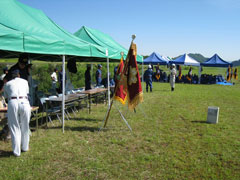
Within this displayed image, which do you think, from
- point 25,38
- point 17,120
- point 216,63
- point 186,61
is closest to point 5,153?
point 17,120

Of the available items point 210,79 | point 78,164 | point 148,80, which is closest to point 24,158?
point 78,164

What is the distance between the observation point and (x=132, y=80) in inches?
223

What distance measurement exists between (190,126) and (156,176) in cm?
326

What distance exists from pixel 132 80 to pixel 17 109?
2.88 metres

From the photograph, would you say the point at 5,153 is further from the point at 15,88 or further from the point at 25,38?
the point at 25,38

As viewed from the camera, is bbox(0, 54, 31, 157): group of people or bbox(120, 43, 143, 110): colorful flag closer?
bbox(0, 54, 31, 157): group of people

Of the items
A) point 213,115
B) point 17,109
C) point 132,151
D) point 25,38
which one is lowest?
point 132,151

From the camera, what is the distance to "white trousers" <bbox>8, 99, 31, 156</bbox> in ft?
12.9

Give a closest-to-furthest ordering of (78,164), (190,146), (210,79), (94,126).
Result: (78,164)
(190,146)
(94,126)
(210,79)

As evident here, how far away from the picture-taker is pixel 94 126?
627 cm

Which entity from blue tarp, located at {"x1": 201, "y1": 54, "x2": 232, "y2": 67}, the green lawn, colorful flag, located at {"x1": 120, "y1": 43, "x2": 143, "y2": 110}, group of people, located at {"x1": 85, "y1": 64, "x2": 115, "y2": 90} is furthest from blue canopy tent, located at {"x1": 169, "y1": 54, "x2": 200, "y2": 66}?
colorful flag, located at {"x1": 120, "y1": 43, "x2": 143, "y2": 110}

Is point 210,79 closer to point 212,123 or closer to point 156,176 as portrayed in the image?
point 212,123

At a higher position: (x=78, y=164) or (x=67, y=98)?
(x=67, y=98)

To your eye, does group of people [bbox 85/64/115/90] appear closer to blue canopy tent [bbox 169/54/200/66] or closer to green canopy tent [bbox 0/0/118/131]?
green canopy tent [bbox 0/0/118/131]
